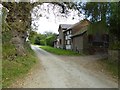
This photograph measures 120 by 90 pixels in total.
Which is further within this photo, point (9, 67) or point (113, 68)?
point (113, 68)

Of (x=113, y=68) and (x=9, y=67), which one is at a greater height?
(x=9, y=67)

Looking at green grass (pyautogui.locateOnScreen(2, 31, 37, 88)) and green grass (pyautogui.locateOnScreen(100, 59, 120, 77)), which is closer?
green grass (pyautogui.locateOnScreen(2, 31, 37, 88))

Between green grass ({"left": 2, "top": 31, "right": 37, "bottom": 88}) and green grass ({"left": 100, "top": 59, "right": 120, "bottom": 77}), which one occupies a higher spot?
green grass ({"left": 2, "top": 31, "right": 37, "bottom": 88})

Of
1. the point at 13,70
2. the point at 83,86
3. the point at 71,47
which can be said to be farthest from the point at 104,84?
the point at 71,47

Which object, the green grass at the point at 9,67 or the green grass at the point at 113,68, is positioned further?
the green grass at the point at 113,68

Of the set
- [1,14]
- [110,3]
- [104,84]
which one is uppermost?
[110,3]

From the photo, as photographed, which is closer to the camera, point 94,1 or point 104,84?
point 104,84

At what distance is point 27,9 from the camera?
74.0 feet

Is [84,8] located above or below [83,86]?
above

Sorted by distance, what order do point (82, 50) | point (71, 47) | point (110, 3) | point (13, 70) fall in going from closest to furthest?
point (13, 70), point (110, 3), point (82, 50), point (71, 47)

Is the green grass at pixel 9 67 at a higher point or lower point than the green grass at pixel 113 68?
higher

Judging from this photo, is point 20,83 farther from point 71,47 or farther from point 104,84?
point 71,47

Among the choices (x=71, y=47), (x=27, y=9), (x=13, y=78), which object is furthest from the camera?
(x=71, y=47)

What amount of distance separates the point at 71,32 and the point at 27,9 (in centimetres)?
2825
